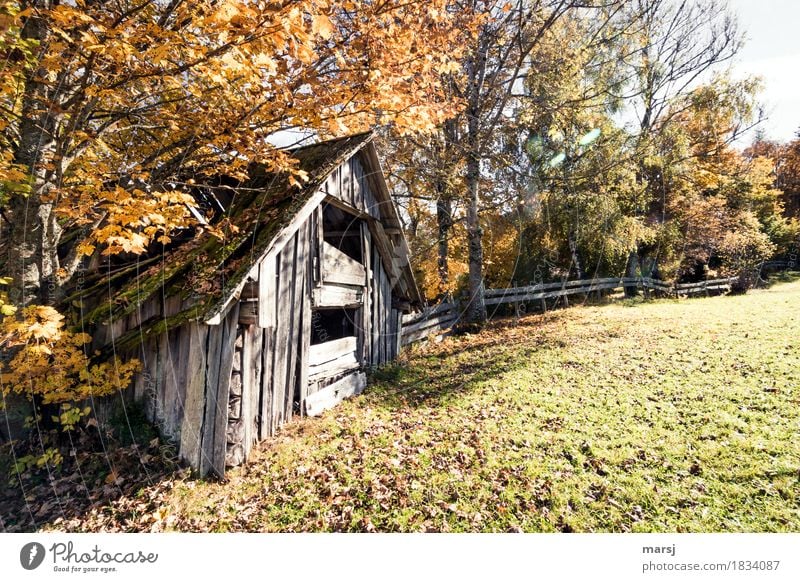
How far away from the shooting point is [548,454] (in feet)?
16.5

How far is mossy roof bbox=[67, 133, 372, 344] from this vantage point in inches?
190

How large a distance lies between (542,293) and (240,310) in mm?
14230

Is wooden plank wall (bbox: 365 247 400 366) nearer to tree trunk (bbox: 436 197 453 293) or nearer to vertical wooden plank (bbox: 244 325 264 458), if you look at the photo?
vertical wooden plank (bbox: 244 325 264 458)

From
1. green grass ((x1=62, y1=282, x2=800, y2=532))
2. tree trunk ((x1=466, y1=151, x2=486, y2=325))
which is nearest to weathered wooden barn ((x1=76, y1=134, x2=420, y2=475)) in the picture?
green grass ((x1=62, y1=282, x2=800, y2=532))

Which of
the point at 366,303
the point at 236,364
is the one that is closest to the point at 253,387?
the point at 236,364

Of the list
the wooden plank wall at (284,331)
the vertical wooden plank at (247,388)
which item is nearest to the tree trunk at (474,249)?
the wooden plank wall at (284,331)

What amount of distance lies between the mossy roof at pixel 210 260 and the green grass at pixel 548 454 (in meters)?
2.67

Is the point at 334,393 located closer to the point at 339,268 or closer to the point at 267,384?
the point at 267,384

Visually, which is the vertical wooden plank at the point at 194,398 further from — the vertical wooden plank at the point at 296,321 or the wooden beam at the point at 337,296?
the wooden beam at the point at 337,296

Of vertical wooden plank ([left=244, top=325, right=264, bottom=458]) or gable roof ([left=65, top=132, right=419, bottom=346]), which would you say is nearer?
gable roof ([left=65, top=132, right=419, bottom=346])

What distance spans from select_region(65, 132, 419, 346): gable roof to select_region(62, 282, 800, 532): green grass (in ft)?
8.54

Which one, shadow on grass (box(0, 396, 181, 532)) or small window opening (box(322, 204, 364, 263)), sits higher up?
small window opening (box(322, 204, 364, 263))

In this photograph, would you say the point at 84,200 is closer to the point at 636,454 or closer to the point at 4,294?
the point at 4,294

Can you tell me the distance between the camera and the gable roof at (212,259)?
477cm
